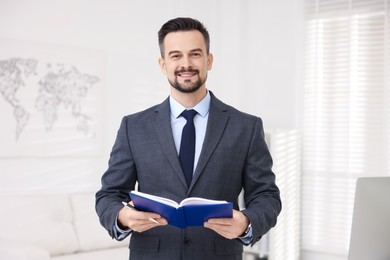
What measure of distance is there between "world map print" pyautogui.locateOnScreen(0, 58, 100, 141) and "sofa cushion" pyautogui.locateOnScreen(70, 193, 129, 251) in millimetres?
562

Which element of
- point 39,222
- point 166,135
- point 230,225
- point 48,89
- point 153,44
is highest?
point 153,44

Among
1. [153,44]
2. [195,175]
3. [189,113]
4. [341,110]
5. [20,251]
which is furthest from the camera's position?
[153,44]

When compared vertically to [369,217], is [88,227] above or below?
below

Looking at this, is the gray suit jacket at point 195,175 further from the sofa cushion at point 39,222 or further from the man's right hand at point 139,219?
the sofa cushion at point 39,222

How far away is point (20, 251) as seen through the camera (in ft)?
10.1

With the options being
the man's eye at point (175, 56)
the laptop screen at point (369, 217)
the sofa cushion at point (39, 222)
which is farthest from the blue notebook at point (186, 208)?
the sofa cushion at point (39, 222)

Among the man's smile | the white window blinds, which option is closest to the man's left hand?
the man's smile

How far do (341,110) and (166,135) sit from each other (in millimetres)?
2834

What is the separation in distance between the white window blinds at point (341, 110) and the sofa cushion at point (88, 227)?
5.61ft

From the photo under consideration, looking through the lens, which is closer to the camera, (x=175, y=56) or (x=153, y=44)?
(x=175, y=56)

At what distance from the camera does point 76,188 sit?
13.3 feet

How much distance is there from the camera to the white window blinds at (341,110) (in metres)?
4.09

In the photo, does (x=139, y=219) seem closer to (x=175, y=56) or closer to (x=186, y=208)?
(x=186, y=208)

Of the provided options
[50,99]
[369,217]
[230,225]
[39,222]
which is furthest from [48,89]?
[369,217]
